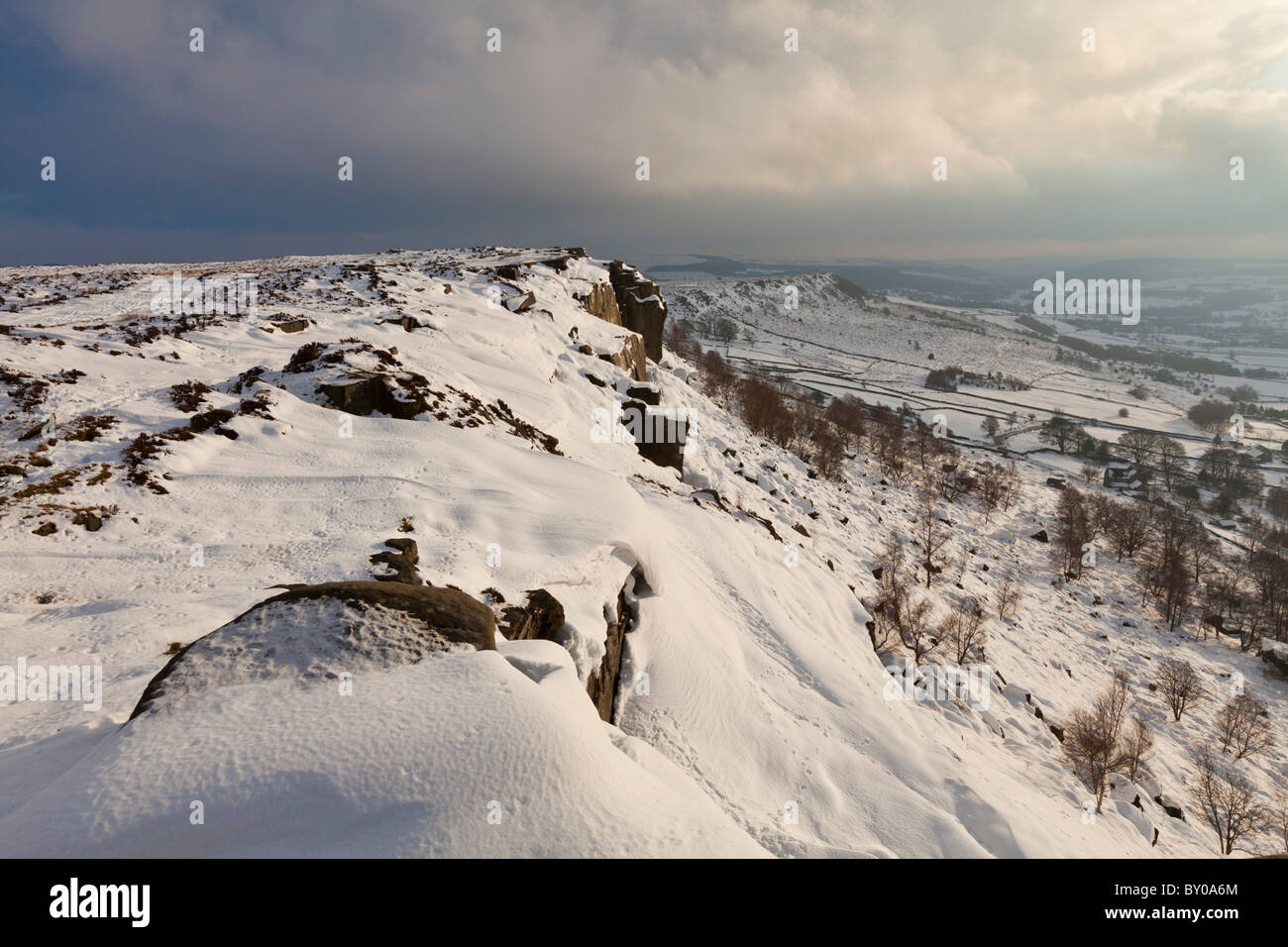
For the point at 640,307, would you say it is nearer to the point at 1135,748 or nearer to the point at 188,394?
the point at 188,394

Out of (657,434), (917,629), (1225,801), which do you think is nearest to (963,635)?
(917,629)

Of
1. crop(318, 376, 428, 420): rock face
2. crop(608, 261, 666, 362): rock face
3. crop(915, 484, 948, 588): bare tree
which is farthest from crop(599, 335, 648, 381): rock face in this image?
crop(915, 484, 948, 588): bare tree

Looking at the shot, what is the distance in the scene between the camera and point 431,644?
5262 mm

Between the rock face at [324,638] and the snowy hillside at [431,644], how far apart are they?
3cm

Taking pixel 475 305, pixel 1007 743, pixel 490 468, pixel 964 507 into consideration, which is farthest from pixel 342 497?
pixel 964 507

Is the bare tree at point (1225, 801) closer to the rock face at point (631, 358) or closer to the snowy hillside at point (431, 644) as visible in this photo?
the snowy hillside at point (431, 644)

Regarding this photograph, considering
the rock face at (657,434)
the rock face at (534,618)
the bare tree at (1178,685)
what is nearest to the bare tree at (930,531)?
the bare tree at (1178,685)

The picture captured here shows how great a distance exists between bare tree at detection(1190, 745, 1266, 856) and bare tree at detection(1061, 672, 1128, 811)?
261 centimetres

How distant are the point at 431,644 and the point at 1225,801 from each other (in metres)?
27.9

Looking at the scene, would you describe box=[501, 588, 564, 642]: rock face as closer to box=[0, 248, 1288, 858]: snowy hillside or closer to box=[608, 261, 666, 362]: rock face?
box=[0, 248, 1288, 858]: snowy hillside

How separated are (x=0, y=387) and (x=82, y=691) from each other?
8.91 metres

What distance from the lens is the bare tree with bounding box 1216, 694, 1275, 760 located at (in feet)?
78.6

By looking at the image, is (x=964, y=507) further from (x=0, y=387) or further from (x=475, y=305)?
(x=0, y=387)

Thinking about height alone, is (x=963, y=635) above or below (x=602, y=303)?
below
